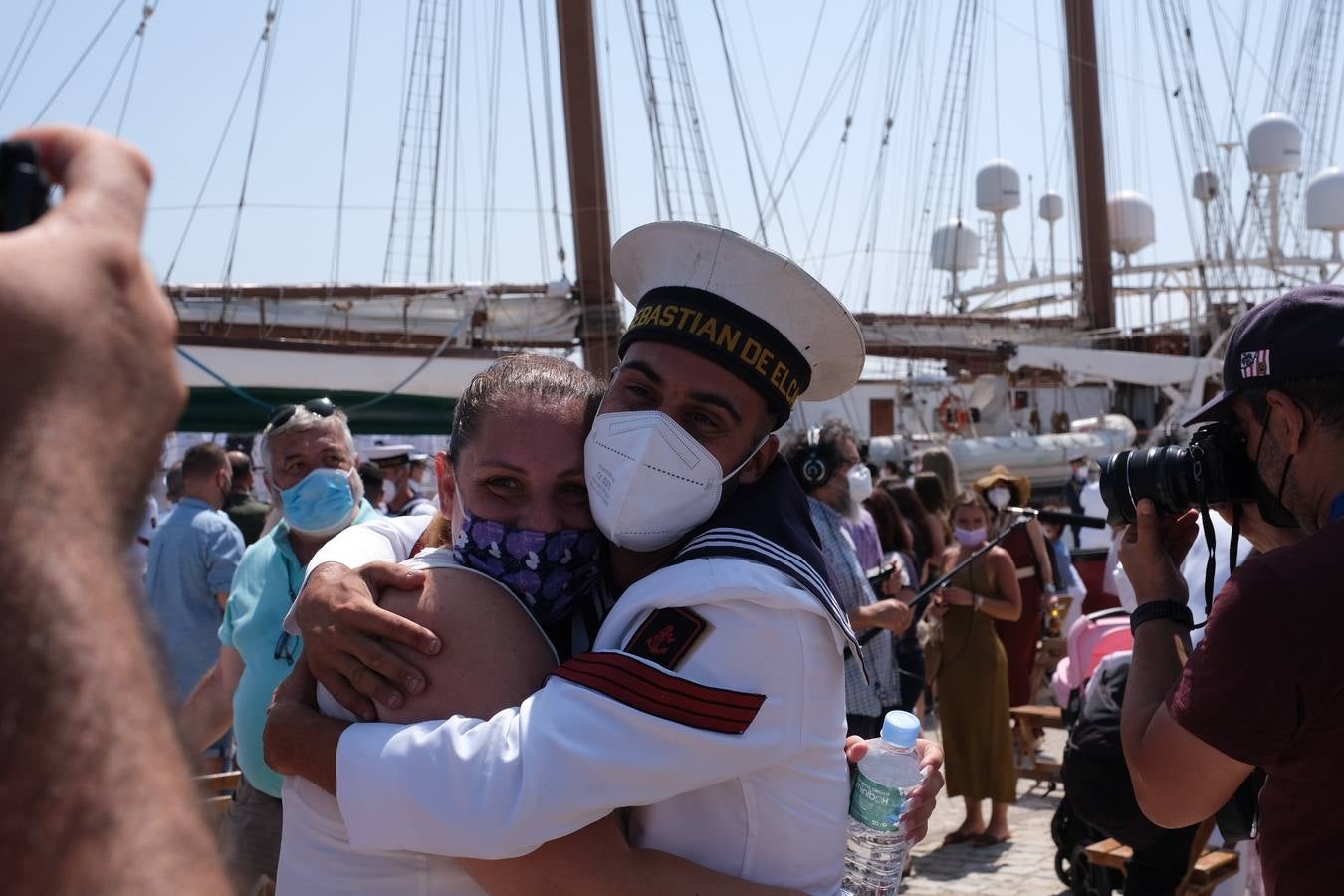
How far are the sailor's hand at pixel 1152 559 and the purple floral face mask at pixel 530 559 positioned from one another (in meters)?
1.13

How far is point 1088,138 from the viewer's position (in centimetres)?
2666

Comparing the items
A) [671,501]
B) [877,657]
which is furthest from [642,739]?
[877,657]

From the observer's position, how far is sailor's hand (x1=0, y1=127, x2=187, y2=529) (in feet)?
2.21

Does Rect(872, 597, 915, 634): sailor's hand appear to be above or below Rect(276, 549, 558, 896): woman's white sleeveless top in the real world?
above

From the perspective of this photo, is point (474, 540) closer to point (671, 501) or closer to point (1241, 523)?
point (671, 501)

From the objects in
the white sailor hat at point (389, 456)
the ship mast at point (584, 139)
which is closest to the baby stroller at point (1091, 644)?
the white sailor hat at point (389, 456)

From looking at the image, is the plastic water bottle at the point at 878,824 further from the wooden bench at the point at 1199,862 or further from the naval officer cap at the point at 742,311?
the wooden bench at the point at 1199,862

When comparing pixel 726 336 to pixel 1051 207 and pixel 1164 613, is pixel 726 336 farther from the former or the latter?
pixel 1051 207

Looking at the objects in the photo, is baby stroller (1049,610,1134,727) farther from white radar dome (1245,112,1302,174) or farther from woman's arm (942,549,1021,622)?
white radar dome (1245,112,1302,174)

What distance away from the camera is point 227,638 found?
11.8 ft

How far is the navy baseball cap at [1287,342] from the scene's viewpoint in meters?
2.09

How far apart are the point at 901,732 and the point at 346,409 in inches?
438

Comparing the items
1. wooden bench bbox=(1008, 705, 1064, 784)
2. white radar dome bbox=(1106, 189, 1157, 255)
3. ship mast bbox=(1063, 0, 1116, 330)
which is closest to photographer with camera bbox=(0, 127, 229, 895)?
wooden bench bbox=(1008, 705, 1064, 784)

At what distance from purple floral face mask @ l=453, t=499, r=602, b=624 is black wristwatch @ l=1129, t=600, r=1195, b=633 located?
110cm
